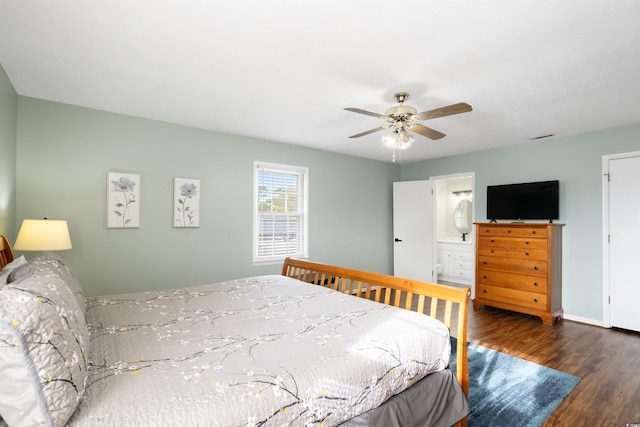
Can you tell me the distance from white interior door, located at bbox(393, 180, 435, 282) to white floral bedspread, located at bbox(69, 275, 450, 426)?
3.70 meters

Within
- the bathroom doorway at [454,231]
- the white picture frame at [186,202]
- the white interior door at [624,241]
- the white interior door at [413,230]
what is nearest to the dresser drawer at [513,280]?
the white interior door at [624,241]

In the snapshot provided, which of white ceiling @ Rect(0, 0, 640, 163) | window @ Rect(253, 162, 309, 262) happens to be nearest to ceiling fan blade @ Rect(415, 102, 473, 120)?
white ceiling @ Rect(0, 0, 640, 163)

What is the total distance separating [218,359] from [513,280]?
14.2ft

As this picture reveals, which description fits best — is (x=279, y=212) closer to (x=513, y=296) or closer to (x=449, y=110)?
(x=449, y=110)

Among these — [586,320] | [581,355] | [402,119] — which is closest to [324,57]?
[402,119]

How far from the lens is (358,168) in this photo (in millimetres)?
5695

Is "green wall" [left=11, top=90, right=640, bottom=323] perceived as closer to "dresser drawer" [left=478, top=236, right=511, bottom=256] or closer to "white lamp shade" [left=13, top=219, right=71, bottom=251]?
"white lamp shade" [left=13, top=219, right=71, bottom=251]

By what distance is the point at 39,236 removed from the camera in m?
2.54

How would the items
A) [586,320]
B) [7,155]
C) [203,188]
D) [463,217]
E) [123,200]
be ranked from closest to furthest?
[7,155]
[123,200]
[203,188]
[586,320]
[463,217]

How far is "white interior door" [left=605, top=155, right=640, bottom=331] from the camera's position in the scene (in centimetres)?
380

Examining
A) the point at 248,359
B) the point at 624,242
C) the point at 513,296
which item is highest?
the point at 624,242

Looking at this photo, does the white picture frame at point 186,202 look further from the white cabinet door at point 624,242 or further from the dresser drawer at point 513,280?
the white cabinet door at point 624,242

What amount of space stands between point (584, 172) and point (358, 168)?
3.12m

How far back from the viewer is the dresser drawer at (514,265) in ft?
13.7
